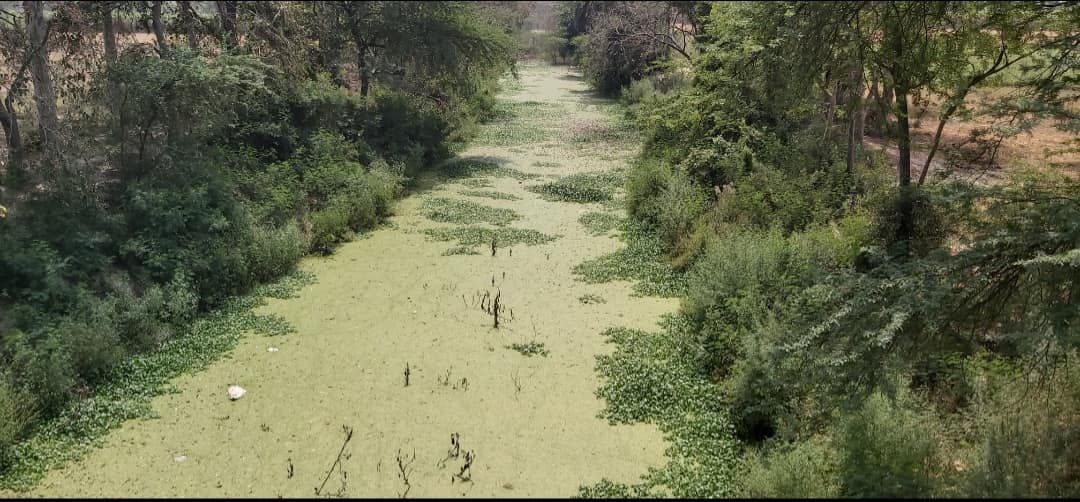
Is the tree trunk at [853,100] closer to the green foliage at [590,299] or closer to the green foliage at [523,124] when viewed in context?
the green foliage at [590,299]

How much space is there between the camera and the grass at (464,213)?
13080 millimetres

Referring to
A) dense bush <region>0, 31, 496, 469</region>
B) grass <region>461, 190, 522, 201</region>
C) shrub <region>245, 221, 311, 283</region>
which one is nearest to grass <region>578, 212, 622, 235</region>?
grass <region>461, 190, 522, 201</region>

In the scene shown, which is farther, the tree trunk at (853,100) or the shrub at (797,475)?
the tree trunk at (853,100)

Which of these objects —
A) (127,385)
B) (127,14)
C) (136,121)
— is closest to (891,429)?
(127,385)

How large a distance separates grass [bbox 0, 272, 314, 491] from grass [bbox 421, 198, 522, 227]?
4.21 m

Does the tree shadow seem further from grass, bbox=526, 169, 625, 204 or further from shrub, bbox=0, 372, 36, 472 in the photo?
shrub, bbox=0, 372, 36, 472

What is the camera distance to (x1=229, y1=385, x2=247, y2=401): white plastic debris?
22.6ft

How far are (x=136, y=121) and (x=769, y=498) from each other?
31.9 feet

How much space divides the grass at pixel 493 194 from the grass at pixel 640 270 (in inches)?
148

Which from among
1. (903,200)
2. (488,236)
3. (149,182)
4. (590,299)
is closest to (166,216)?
(149,182)

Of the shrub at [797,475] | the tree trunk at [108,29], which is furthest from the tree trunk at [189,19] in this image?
the shrub at [797,475]

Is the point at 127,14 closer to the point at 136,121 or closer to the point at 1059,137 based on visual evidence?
the point at 136,121

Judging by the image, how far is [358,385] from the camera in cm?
721

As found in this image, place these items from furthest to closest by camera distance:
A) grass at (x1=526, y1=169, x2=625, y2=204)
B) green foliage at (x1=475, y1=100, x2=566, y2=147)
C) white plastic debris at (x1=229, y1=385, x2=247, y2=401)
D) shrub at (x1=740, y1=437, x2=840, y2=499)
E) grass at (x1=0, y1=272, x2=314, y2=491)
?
green foliage at (x1=475, y1=100, x2=566, y2=147), grass at (x1=526, y1=169, x2=625, y2=204), white plastic debris at (x1=229, y1=385, x2=247, y2=401), grass at (x1=0, y1=272, x2=314, y2=491), shrub at (x1=740, y1=437, x2=840, y2=499)
